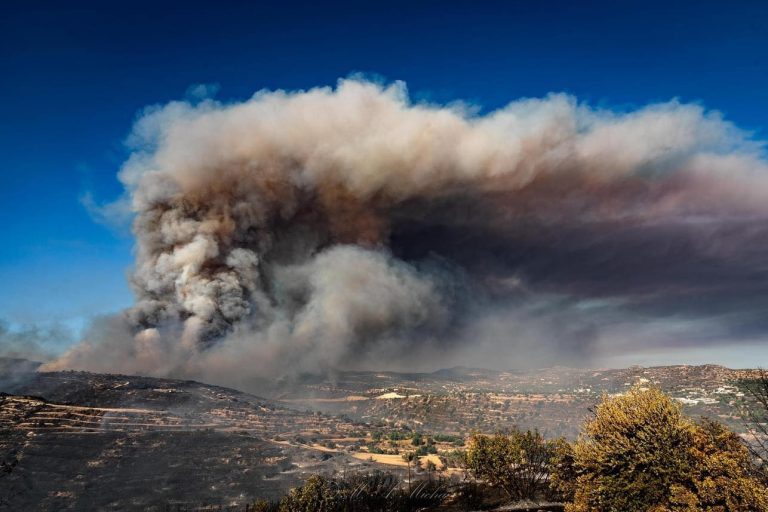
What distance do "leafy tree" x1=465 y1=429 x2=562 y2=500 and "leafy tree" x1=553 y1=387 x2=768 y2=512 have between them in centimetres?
1293

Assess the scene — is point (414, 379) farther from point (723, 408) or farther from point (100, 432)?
point (100, 432)

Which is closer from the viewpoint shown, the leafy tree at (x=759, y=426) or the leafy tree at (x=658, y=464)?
the leafy tree at (x=658, y=464)

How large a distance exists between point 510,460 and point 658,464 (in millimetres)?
16508

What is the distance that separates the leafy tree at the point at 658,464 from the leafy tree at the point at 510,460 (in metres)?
12.9

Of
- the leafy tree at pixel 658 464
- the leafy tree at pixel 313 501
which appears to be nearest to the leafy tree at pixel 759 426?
the leafy tree at pixel 658 464

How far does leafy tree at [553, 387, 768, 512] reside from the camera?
16.3 m

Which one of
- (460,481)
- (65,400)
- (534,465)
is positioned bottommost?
(460,481)

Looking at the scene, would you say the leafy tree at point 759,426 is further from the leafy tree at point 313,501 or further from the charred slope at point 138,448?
the charred slope at point 138,448

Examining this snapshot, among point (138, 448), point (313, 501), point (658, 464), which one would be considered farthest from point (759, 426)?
point (138, 448)

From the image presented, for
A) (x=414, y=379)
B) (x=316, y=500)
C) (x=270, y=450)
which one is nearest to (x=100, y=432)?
(x=270, y=450)

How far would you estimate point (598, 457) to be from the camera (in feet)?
64.7

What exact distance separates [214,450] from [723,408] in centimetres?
7102

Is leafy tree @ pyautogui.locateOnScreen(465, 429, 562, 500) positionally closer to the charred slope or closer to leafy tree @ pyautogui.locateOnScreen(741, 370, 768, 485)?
leafy tree @ pyautogui.locateOnScreen(741, 370, 768, 485)

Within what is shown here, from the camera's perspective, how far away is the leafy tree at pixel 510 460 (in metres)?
33.3
